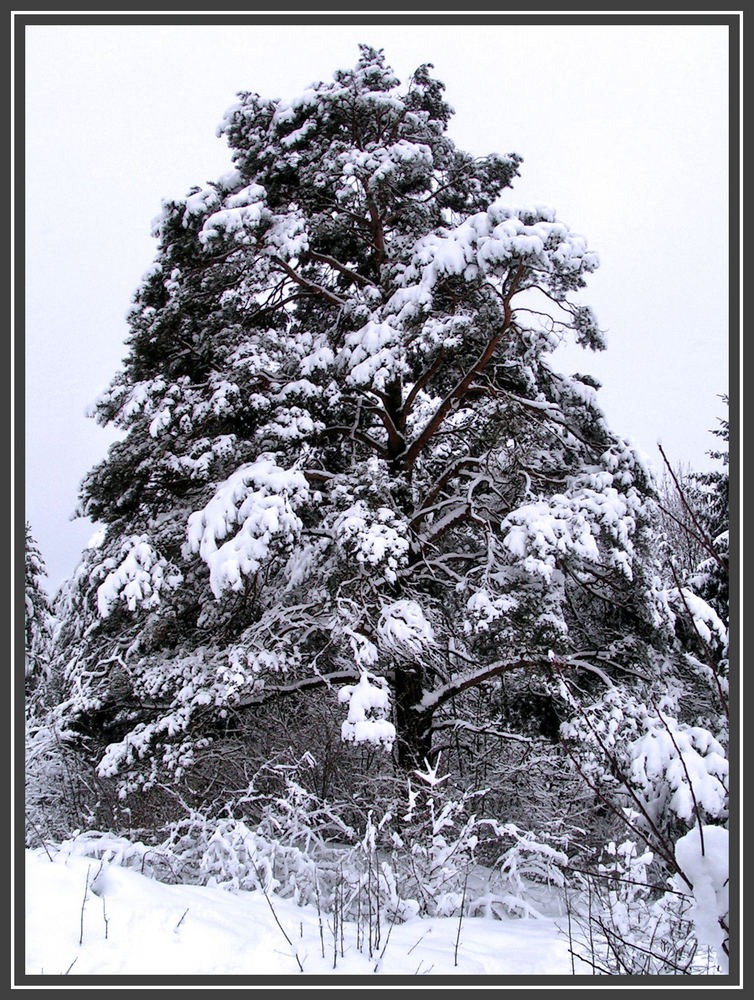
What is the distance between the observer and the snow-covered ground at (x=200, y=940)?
10.3 ft

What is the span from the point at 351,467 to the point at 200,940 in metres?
5.74

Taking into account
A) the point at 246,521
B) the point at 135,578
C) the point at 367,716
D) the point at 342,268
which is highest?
the point at 342,268

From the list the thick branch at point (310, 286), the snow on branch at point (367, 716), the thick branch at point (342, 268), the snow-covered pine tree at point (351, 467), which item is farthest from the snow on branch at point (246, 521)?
the thick branch at point (342, 268)

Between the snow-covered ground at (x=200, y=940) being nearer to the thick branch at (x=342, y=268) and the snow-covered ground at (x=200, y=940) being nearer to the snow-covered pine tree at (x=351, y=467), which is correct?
the snow-covered pine tree at (x=351, y=467)

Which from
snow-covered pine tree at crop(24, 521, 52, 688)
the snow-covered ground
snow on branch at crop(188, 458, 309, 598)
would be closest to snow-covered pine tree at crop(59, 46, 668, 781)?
snow on branch at crop(188, 458, 309, 598)

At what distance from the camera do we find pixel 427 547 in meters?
9.03

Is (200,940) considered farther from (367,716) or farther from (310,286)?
(310,286)

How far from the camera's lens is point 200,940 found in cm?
336

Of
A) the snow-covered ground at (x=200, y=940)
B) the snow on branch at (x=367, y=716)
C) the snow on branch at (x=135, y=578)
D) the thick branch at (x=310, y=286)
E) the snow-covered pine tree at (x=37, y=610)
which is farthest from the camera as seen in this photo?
the snow-covered pine tree at (x=37, y=610)

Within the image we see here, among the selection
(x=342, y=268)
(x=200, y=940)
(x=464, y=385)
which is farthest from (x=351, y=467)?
(x=200, y=940)

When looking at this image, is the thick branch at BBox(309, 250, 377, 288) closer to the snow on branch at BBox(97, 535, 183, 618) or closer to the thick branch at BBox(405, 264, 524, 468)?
the thick branch at BBox(405, 264, 524, 468)

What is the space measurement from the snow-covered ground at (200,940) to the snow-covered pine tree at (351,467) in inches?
86.4
